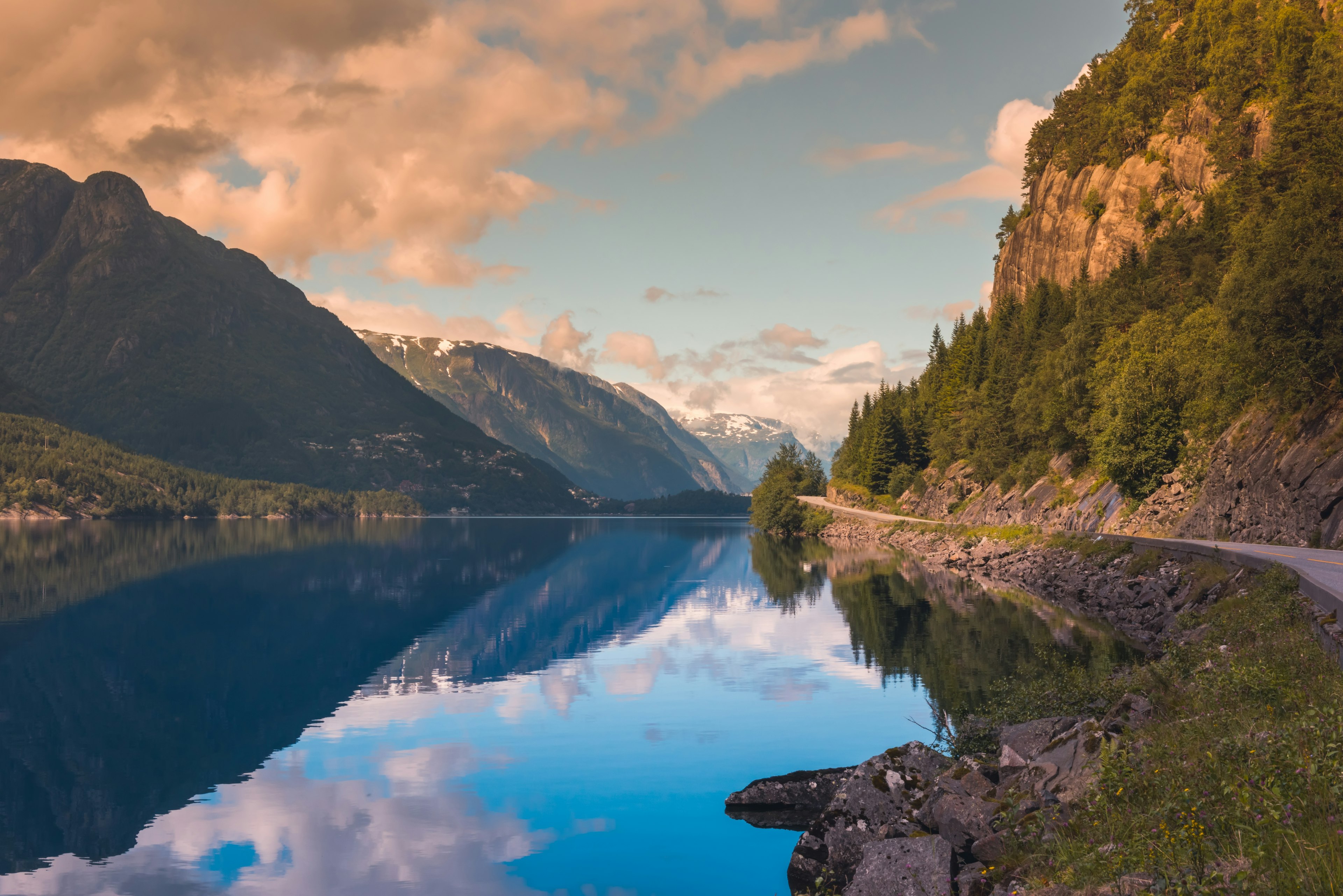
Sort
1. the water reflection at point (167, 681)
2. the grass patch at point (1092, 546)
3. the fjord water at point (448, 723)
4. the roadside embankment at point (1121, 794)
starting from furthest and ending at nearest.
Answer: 1. the grass patch at point (1092, 546)
2. the water reflection at point (167, 681)
3. the fjord water at point (448, 723)
4. the roadside embankment at point (1121, 794)

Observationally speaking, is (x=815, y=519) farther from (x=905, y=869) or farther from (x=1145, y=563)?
(x=905, y=869)

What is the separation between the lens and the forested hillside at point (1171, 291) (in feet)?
164

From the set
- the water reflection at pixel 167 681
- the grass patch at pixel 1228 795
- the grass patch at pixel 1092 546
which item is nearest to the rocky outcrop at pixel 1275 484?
the grass patch at pixel 1092 546

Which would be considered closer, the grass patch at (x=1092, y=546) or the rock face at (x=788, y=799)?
the rock face at (x=788, y=799)

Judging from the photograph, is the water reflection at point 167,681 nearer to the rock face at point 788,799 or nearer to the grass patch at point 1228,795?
the rock face at point 788,799

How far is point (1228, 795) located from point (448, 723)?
28.8 metres

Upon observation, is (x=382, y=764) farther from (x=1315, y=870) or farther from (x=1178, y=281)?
(x=1178, y=281)

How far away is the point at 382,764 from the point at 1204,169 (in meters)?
126

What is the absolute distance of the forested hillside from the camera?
50094mm

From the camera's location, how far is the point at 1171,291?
8775cm

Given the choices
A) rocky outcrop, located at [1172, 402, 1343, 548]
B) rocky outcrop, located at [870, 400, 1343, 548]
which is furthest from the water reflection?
rocky outcrop, located at [870, 400, 1343, 548]

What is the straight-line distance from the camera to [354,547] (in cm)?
15912

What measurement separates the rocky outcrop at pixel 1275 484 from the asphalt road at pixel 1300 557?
133 cm

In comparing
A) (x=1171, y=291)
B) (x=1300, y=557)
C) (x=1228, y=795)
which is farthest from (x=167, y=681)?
(x=1171, y=291)
